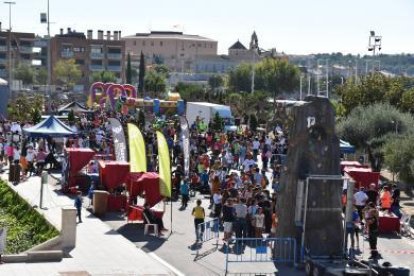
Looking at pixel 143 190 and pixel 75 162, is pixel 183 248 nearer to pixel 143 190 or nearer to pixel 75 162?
pixel 143 190

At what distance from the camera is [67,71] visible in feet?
444

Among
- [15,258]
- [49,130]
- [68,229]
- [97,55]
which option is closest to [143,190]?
[68,229]

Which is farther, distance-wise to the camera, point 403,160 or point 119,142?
point 403,160

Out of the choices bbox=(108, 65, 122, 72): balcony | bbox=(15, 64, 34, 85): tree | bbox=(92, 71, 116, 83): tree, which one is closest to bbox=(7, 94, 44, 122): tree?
bbox=(92, 71, 116, 83): tree

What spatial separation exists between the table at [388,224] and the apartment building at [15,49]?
11253 cm

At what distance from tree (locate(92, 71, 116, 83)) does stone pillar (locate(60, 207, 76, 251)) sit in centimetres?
11338

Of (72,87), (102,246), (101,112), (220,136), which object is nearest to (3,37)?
(72,87)

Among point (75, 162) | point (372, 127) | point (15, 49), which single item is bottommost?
point (75, 162)

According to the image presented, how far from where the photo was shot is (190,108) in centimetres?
6062

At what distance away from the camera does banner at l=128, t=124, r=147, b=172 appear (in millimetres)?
26344

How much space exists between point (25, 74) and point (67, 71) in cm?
1101

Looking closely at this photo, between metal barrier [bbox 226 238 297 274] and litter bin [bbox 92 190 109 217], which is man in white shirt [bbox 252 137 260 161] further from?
metal barrier [bbox 226 238 297 274]

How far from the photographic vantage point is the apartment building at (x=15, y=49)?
138375mm

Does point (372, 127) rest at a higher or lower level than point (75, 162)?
higher
